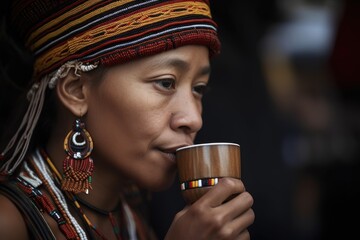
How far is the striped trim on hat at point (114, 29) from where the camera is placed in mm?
2383

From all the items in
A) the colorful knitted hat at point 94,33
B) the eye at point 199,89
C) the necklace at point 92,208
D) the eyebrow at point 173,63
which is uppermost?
the colorful knitted hat at point 94,33

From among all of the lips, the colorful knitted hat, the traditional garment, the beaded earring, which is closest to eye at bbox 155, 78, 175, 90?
the colorful knitted hat

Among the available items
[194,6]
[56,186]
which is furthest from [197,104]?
[56,186]

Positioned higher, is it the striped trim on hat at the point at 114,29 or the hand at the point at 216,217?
the striped trim on hat at the point at 114,29

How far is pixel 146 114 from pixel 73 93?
33 centimetres

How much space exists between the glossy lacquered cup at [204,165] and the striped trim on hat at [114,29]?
43 cm

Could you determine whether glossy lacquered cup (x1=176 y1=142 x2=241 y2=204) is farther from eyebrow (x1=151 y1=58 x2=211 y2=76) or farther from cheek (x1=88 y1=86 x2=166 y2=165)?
eyebrow (x1=151 y1=58 x2=211 y2=76)

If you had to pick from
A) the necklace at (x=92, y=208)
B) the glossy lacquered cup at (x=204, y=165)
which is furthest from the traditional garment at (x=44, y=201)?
the glossy lacquered cup at (x=204, y=165)

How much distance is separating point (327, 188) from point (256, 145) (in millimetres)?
2087

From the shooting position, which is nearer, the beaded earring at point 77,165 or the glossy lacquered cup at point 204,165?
the glossy lacquered cup at point 204,165

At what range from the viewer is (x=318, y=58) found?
30.6 ft

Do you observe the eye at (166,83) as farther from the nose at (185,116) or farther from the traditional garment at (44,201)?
the traditional garment at (44,201)

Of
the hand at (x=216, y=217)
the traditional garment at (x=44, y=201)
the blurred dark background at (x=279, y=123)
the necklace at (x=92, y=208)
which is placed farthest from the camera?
the blurred dark background at (x=279, y=123)

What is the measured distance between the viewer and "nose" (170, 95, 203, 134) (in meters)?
2.41
